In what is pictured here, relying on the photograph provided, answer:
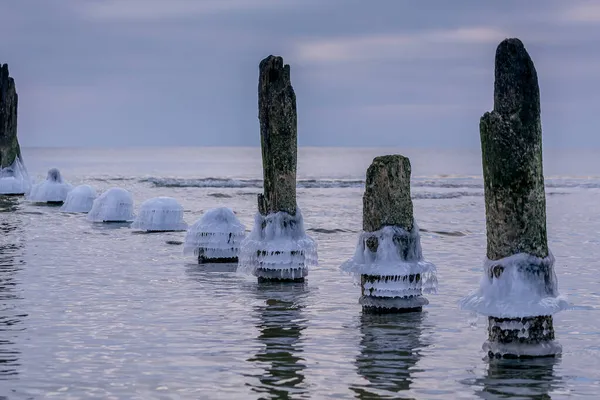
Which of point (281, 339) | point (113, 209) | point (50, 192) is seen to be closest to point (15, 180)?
point (50, 192)

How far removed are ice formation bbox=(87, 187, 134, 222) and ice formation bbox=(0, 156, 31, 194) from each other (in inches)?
622

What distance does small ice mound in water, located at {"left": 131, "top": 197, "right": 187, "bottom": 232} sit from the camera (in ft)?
91.7

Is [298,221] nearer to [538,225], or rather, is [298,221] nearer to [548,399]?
[538,225]

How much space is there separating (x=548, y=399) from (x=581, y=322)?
4404 millimetres

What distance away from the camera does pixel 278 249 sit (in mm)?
17266

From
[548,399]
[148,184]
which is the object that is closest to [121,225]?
[548,399]

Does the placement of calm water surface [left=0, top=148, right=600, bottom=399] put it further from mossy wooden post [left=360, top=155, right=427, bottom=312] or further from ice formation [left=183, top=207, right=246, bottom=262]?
mossy wooden post [left=360, top=155, right=427, bottom=312]

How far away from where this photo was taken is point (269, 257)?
683 inches

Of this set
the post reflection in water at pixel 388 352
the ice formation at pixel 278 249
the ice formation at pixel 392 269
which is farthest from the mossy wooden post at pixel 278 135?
→ the post reflection in water at pixel 388 352

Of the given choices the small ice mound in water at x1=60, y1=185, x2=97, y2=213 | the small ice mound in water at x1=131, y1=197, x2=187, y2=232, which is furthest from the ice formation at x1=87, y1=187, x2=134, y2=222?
the small ice mound in water at x1=60, y1=185, x2=97, y2=213

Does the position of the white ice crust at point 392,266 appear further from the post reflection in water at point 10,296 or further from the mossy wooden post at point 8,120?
the mossy wooden post at point 8,120

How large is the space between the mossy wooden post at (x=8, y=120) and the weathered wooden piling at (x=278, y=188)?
113 ft

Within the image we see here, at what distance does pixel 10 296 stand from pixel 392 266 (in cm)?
624

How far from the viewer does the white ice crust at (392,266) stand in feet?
45.9
